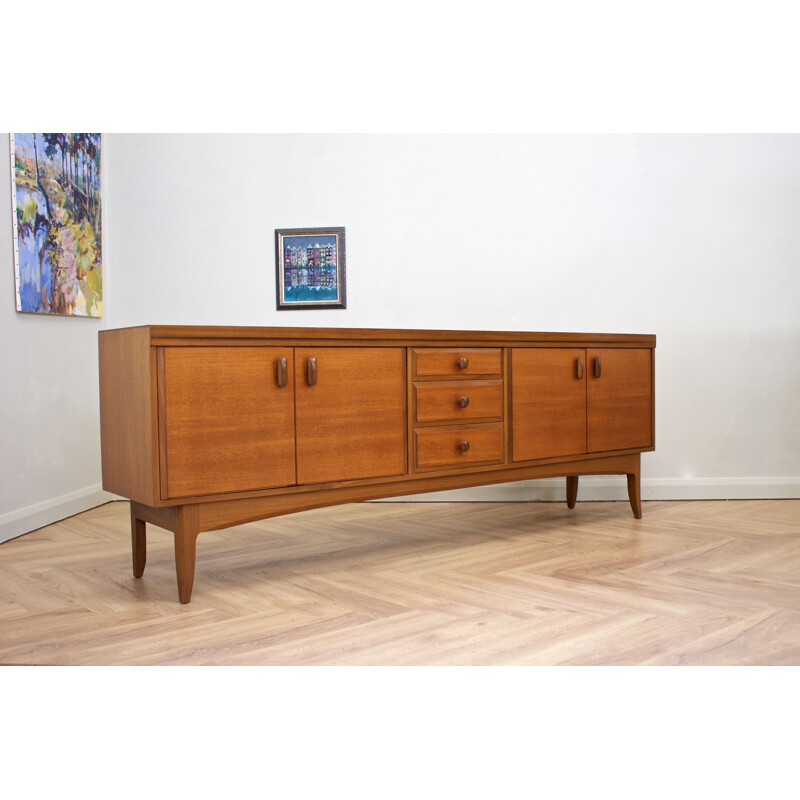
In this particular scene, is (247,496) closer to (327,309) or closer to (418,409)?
(418,409)

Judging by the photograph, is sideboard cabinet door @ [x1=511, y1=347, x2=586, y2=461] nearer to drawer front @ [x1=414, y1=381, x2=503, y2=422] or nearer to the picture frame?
drawer front @ [x1=414, y1=381, x2=503, y2=422]

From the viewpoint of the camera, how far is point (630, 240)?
4516 millimetres

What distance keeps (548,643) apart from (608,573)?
2.75 ft

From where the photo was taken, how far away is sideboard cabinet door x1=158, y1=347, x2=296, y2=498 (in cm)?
261

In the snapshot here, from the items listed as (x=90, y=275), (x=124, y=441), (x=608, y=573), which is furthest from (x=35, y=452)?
(x=608, y=573)

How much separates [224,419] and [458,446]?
3.45 ft

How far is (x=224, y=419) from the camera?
271cm

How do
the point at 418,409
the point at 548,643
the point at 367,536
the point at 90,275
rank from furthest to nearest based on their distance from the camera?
1. the point at 90,275
2. the point at 367,536
3. the point at 418,409
4. the point at 548,643

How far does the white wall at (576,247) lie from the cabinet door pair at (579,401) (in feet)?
2.14

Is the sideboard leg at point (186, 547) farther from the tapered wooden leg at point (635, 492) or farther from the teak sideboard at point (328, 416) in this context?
the tapered wooden leg at point (635, 492)

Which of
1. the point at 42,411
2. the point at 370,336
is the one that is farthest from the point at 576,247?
the point at 42,411

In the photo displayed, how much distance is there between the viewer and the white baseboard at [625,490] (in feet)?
14.8

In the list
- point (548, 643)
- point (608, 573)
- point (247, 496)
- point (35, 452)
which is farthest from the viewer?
point (35, 452)

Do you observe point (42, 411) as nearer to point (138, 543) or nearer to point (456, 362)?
point (138, 543)
